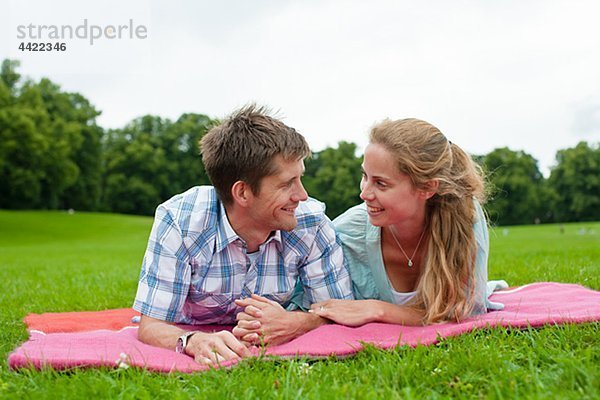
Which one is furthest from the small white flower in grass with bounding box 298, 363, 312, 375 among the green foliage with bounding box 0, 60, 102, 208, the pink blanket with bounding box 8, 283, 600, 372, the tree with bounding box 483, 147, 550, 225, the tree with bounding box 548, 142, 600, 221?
the tree with bounding box 548, 142, 600, 221

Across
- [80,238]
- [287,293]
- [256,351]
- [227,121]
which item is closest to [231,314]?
[287,293]

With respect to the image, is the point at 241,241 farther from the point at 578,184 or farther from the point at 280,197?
the point at 578,184

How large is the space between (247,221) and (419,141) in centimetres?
118

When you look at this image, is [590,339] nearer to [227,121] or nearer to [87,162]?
[227,121]

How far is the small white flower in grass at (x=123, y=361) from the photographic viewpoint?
2768 millimetres

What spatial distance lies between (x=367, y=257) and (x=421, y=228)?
428 millimetres

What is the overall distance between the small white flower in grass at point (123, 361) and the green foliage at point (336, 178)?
44.9 meters

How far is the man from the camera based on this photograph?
3533 mm

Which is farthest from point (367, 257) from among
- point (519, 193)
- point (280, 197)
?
point (519, 193)

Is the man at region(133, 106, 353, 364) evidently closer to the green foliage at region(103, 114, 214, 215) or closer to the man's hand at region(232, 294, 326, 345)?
the man's hand at region(232, 294, 326, 345)

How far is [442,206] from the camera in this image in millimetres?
3914

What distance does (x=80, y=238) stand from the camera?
30.5 m

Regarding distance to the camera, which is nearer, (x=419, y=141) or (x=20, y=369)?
(x=20, y=369)

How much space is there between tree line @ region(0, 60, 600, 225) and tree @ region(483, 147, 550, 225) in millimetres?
86
